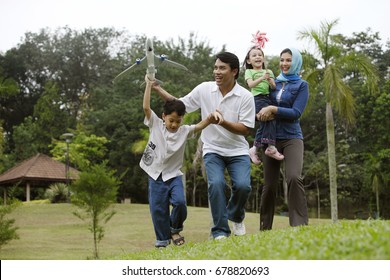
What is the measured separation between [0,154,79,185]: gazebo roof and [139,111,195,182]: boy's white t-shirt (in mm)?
32869

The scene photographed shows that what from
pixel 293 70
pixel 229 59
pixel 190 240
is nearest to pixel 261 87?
pixel 293 70

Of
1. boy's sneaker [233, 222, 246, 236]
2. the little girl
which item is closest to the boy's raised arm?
the little girl

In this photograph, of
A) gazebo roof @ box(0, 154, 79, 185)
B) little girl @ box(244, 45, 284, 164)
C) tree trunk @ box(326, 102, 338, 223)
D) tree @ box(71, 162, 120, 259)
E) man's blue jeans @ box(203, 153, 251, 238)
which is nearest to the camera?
man's blue jeans @ box(203, 153, 251, 238)

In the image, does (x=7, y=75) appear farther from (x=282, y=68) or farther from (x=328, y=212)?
(x=282, y=68)

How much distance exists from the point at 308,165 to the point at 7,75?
28.3 meters

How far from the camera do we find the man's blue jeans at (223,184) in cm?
679

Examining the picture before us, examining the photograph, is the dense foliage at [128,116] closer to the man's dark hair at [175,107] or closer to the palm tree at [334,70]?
the palm tree at [334,70]

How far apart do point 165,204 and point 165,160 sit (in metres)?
0.55

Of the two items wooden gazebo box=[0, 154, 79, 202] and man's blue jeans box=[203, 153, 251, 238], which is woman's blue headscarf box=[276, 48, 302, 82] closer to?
man's blue jeans box=[203, 153, 251, 238]

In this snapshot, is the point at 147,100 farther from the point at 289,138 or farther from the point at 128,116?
the point at 128,116

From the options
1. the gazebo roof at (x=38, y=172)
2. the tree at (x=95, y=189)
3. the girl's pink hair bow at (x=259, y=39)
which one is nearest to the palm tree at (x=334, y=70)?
the tree at (x=95, y=189)

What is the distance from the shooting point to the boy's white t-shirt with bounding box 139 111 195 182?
6988 millimetres

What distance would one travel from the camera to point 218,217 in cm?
683

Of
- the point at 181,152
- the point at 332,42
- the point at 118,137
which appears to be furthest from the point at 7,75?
the point at 181,152
